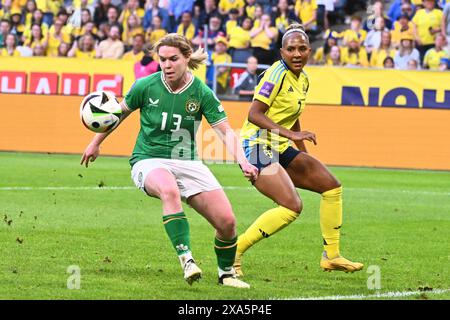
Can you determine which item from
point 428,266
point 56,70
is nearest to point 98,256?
point 428,266

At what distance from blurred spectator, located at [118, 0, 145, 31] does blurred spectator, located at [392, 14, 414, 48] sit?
659 cm

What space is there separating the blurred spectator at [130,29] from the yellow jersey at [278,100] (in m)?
16.6

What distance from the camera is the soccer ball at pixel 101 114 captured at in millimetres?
8883

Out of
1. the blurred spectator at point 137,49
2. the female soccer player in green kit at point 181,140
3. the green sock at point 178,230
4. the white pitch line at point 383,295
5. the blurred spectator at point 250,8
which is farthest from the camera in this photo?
the blurred spectator at point 250,8

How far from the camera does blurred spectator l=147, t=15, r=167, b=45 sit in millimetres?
26203

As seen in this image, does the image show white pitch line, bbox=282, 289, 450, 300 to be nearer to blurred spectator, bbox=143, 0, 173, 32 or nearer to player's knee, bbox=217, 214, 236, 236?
player's knee, bbox=217, 214, 236, 236

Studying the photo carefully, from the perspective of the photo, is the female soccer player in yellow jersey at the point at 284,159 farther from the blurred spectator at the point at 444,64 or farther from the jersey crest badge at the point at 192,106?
the blurred spectator at the point at 444,64

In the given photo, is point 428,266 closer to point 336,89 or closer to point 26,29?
point 336,89

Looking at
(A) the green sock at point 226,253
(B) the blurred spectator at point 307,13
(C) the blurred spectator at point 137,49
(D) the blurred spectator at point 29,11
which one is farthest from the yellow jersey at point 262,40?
(A) the green sock at point 226,253

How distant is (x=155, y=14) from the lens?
1061 inches

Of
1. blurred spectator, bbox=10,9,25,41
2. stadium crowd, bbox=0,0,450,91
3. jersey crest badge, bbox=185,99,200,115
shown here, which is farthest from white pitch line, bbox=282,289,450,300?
blurred spectator, bbox=10,9,25,41

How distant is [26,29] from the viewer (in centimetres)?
2752

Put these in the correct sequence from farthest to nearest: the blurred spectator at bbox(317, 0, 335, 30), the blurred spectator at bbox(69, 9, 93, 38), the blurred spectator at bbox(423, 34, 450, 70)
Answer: the blurred spectator at bbox(69, 9, 93, 38) < the blurred spectator at bbox(317, 0, 335, 30) < the blurred spectator at bbox(423, 34, 450, 70)
